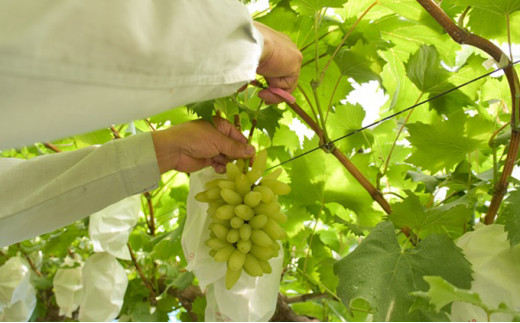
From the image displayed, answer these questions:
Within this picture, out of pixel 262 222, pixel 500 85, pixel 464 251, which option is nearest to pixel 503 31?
pixel 500 85

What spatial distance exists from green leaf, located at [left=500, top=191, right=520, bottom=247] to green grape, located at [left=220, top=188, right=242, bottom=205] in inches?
12.9

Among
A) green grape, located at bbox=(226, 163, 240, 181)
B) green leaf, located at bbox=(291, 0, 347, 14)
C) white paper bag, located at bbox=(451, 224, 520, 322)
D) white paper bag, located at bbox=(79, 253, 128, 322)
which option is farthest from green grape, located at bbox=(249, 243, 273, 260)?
white paper bag, located at bbox=(79, 253, 128, 322)

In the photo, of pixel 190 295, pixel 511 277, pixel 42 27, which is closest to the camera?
pixel 42 27

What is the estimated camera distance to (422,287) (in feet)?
1.77

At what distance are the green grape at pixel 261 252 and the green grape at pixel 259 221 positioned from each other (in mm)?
30

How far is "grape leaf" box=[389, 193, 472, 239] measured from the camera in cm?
59

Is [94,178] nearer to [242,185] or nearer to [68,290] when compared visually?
[242,185]

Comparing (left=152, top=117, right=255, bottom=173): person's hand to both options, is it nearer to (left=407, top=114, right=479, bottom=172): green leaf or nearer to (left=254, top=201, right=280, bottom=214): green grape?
(left=254, top=201, right=280, bottom=214): green grape

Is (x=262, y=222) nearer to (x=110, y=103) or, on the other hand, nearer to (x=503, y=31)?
(x=110, y=103)

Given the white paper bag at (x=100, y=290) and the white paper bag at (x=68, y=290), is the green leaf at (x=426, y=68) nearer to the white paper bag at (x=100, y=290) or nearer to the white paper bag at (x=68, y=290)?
the white paper bag at (x=100, y=290)

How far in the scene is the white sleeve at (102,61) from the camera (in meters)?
0.30

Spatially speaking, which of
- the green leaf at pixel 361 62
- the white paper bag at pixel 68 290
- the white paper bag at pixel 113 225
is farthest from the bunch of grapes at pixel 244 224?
the white paper bag at pixel 68 290

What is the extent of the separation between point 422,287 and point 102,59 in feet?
1.41

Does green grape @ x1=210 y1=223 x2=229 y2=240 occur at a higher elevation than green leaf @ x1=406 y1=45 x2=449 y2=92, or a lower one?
lower
